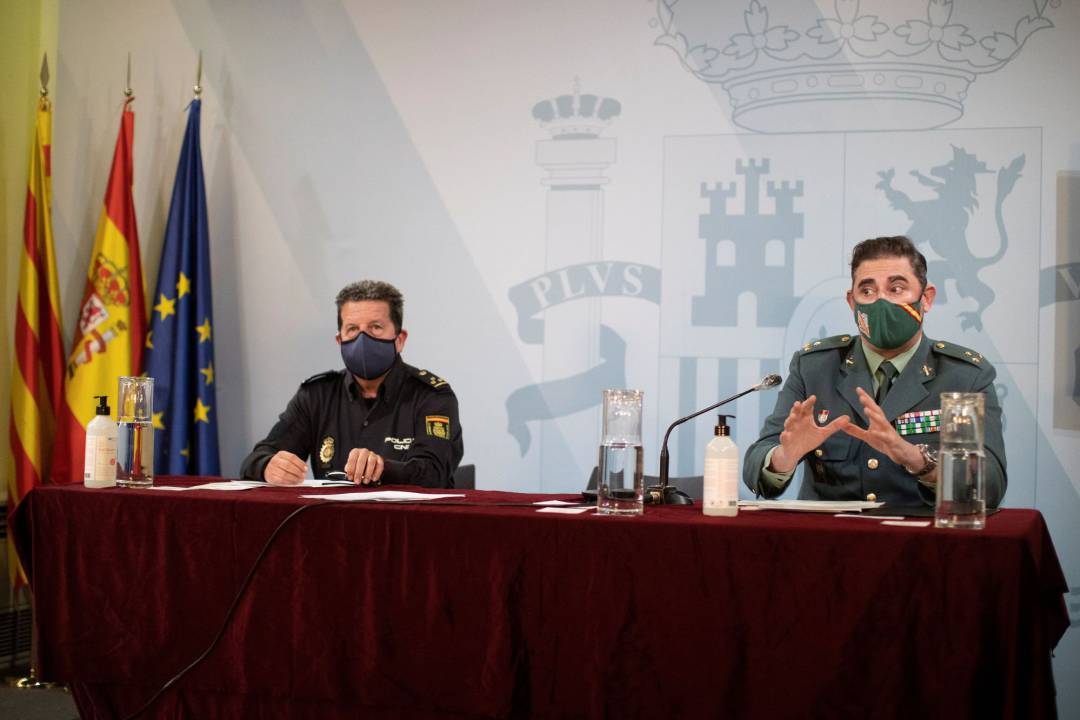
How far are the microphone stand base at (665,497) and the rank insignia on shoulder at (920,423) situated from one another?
689mm

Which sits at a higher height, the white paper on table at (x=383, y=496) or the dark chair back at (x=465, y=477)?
the white paper on table at (x=383, y=496)

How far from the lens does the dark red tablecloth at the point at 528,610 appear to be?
5.60 ft

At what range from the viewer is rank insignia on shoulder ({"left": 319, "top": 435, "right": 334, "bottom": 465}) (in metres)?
3.31

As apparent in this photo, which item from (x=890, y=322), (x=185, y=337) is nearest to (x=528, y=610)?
(x=890, y=322)

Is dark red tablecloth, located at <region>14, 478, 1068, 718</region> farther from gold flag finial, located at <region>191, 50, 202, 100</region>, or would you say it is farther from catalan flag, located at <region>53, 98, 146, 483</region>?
gold flag finial, located at <region>191, 50, 202, 100</region>

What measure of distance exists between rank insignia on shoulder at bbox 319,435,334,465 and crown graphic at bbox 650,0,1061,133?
196 centimetres

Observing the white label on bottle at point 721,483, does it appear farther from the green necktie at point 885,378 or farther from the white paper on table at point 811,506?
the green necktie at point 885,378

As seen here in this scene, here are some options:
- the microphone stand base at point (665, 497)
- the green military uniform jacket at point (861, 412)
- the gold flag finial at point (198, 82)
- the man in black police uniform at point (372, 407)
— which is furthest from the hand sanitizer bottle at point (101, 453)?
the gold flag finial at point (198, 82)

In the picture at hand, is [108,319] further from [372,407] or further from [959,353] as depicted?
[959,353]

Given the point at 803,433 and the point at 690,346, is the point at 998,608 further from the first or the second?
the point at 690,346

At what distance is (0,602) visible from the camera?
4293mm

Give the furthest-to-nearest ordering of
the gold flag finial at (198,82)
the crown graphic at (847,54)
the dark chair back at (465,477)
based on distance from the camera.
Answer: the gold flag finial at (198,82) < the crown graphic at (847,54) < the dark chair back at (465,477)

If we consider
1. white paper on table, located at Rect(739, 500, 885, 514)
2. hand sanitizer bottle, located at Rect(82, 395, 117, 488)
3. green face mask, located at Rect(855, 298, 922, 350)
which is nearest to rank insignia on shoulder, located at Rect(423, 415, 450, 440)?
hand sanitizer bottle, located at Rect(82, 395, 117, 488)

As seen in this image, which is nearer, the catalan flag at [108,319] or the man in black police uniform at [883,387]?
the man in black police uniform at [883,387]
